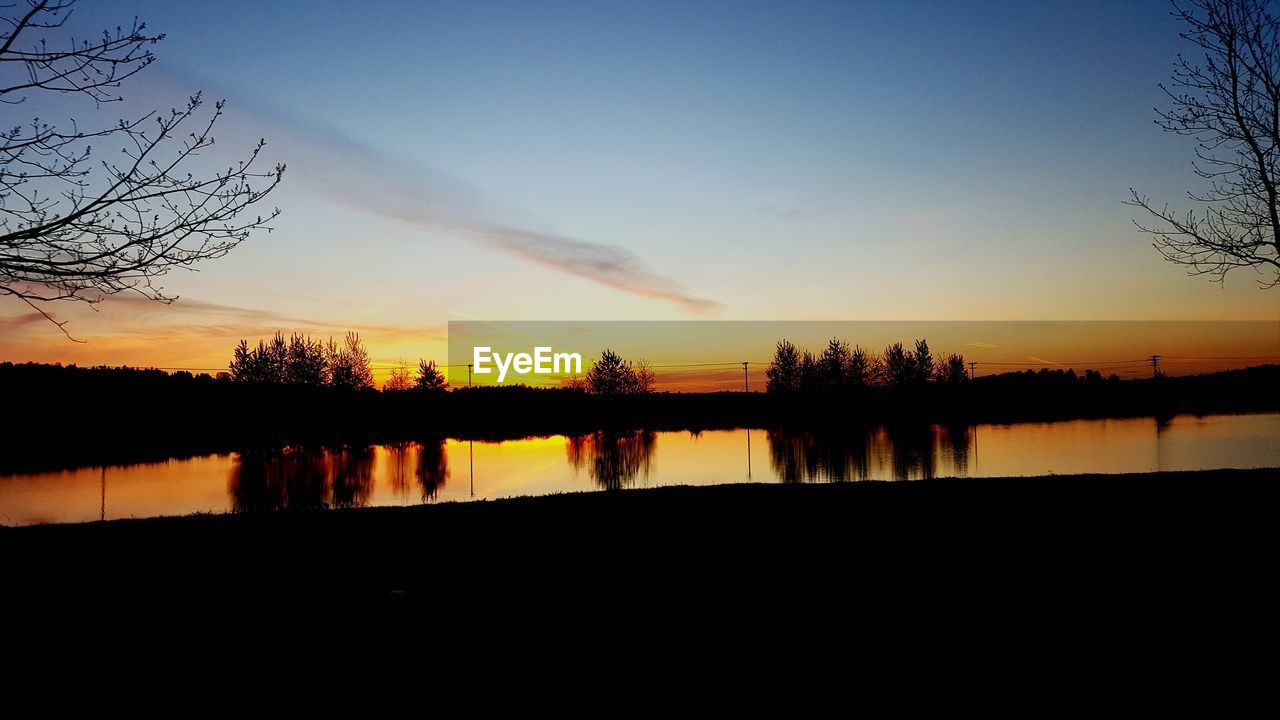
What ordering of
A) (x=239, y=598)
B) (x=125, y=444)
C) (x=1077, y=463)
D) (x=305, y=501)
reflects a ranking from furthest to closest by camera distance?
(x=125, y=444)
(x=1077, y=463)
(x=305, y=501)
(x=239, y=598)

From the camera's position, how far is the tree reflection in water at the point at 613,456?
30.5m

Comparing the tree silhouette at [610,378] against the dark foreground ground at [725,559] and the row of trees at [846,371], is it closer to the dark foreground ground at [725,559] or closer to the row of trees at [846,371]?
the row of trees at [846,371]

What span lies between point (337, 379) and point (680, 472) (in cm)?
7369

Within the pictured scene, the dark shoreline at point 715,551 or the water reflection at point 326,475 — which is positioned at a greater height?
the dark shoreline at point 715,551

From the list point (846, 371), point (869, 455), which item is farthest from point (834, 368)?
point (869, 455)

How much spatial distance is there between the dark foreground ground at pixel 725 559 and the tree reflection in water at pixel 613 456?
15.4 metres

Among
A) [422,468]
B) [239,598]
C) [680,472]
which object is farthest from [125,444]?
[239,598]

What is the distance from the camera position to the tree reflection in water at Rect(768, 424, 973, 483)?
1120 inches

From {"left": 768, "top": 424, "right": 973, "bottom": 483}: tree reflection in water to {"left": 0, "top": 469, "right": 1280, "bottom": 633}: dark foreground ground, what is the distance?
15.8 m

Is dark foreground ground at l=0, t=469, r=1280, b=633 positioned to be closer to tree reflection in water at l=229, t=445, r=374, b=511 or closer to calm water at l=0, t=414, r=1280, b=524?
tree reflection in water at l=229, t=445, r=374, b=511

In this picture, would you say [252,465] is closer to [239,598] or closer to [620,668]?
[239,598]

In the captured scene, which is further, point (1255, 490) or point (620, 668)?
point (1255, 490)

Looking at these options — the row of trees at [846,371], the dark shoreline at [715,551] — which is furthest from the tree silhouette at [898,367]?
the dark shoreline at [715,551]

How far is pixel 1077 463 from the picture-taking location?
30047mm
